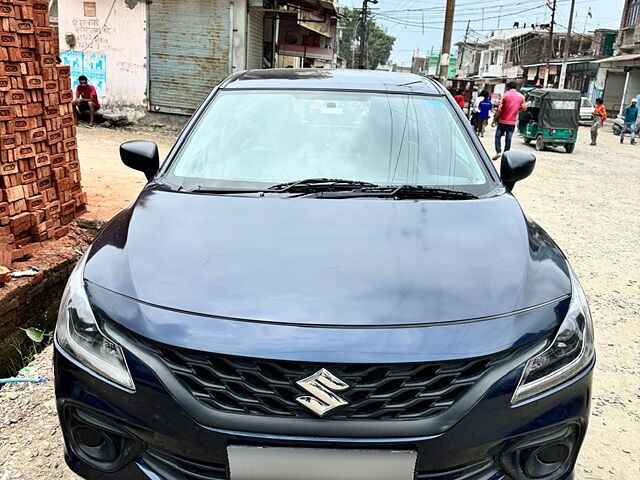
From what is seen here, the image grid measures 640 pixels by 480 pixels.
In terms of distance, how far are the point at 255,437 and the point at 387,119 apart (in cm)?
196

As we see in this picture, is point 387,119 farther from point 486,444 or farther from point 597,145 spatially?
point 597,145

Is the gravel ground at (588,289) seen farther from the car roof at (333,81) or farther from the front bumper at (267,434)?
the car roof at (333,81)

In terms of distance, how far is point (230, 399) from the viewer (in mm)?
1618

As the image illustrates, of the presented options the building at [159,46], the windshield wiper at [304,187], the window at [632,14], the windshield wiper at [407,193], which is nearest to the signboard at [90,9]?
the building at [159,46]

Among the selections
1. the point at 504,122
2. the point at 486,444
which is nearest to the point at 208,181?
the point at 486,444

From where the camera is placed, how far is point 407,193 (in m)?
2.55

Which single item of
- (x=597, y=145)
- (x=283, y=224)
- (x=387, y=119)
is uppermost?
(x=387, y=119)

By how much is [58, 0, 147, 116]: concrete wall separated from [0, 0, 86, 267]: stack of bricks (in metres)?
9.55

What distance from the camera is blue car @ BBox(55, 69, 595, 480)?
5.24 ft

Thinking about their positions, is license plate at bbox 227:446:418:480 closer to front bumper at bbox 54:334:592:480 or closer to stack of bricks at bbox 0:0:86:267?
front bumper at bbox 54:334:592:480

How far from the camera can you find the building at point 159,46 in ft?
44.8

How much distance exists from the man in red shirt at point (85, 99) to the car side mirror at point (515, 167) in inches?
524

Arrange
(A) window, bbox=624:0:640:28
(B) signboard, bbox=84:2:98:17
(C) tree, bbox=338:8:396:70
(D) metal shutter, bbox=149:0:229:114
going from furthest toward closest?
1. (C) tree, bbox=338:8:396:70
2. (A) window, bbox=624:0:640:28
3. (B) signboard, bbox=84:2:98:17
4. (D) metal shutter, bbox=149:0:229:114

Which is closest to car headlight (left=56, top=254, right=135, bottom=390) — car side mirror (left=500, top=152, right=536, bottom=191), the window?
car side mirror (left=500, top=152, right=536, bottom=191)
